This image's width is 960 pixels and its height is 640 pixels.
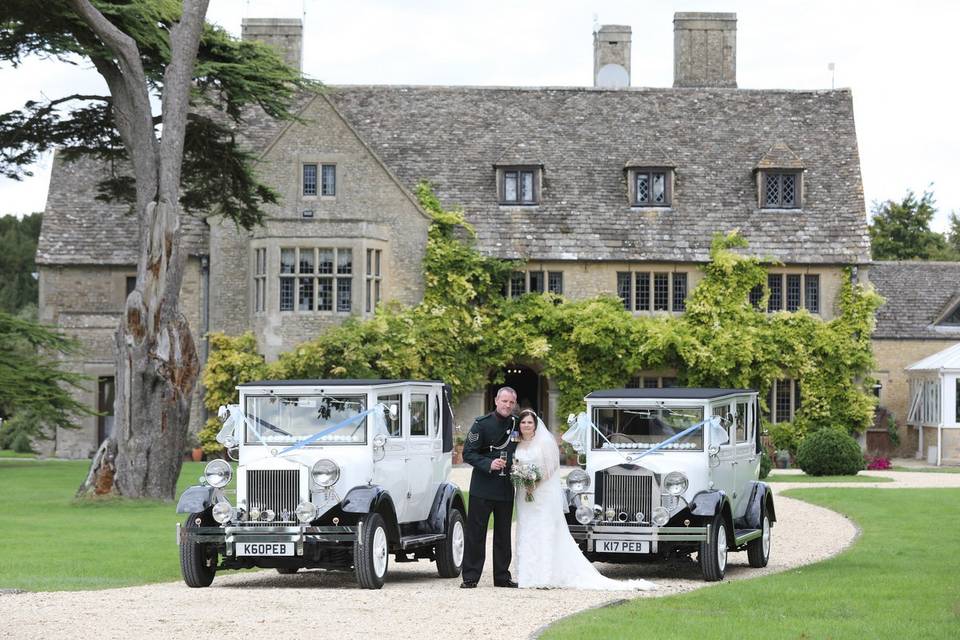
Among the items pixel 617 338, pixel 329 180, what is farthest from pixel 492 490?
pixel 329 180

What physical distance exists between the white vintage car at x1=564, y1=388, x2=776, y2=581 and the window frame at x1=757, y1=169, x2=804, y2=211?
24.7m

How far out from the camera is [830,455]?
3403 cm

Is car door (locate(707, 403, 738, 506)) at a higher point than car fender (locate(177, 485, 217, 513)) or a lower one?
higher

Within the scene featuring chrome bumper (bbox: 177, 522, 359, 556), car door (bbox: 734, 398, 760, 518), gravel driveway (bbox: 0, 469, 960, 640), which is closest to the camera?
gravel driveway (bbox: 0, 469, 960, 640)

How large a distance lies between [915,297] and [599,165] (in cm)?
1229

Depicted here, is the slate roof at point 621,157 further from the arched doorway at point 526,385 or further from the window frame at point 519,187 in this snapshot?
the arched doorway at point 526,385

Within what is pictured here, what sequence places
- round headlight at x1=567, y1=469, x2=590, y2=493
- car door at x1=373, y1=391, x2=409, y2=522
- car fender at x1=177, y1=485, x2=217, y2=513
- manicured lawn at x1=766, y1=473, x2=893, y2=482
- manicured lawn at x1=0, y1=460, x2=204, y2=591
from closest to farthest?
A: car fender at x1=177, y1=485, x2=217, y2=513 < car door at x1=373, y1=391, x2=409, y2=522 < manicured lawn at x1=0, y1=460, x2=204, y2=591 < round headlight at x1=567, y1=469, x2=590, y2=493 < manicured lawn at x1=766, y1=473, x2=893, y2=482

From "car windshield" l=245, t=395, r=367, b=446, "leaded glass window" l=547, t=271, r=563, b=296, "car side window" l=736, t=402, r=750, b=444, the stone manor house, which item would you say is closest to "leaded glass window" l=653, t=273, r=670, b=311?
the stone manor house

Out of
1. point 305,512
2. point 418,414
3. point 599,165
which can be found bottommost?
point 305,512

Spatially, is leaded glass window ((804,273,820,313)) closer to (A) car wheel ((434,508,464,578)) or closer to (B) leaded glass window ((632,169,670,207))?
(B) leaded glass window ((632,169,670,207))

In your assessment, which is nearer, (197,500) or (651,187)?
(197,500)

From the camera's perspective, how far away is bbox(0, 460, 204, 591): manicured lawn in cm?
1534

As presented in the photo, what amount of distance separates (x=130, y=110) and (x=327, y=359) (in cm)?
1158

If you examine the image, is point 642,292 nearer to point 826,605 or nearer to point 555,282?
point 555,282
